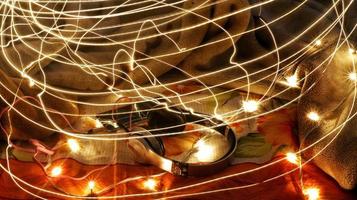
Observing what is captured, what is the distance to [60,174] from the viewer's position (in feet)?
3.33

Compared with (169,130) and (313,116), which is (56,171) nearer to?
(169,130)

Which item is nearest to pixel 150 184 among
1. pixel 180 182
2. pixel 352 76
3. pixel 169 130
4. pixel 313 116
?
pixel 180 182

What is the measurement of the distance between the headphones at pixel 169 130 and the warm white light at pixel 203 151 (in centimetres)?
4

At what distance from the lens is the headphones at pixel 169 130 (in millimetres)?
980

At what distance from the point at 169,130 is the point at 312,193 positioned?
1.26 ft

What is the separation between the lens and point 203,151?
41.9 inches

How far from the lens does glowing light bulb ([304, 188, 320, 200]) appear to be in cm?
95

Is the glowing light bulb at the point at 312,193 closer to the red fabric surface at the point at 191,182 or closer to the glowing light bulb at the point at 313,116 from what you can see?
the red fabric surface at the point at 191,182

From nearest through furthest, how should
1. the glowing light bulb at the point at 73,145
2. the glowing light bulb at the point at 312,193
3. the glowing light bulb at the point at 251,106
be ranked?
the glowing light bulb at the point at 312,193
the glowing light bulb at the point at 73,145
the glowing light bulb at the point at 251,106

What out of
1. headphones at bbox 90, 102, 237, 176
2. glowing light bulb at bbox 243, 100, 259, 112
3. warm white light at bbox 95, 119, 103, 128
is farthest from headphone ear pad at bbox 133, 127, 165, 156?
glowing light bulb at bbox 243, 100, 259, 112

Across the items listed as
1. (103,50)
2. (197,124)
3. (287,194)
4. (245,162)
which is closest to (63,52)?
(103,50)

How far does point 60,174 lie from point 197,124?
1.22 feet

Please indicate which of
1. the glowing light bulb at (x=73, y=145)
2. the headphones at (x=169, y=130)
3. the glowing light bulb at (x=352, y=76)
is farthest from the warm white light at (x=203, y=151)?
the glowing light bulb at (x=352, y=76)

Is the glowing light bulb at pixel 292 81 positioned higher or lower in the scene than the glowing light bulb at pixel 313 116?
higher
